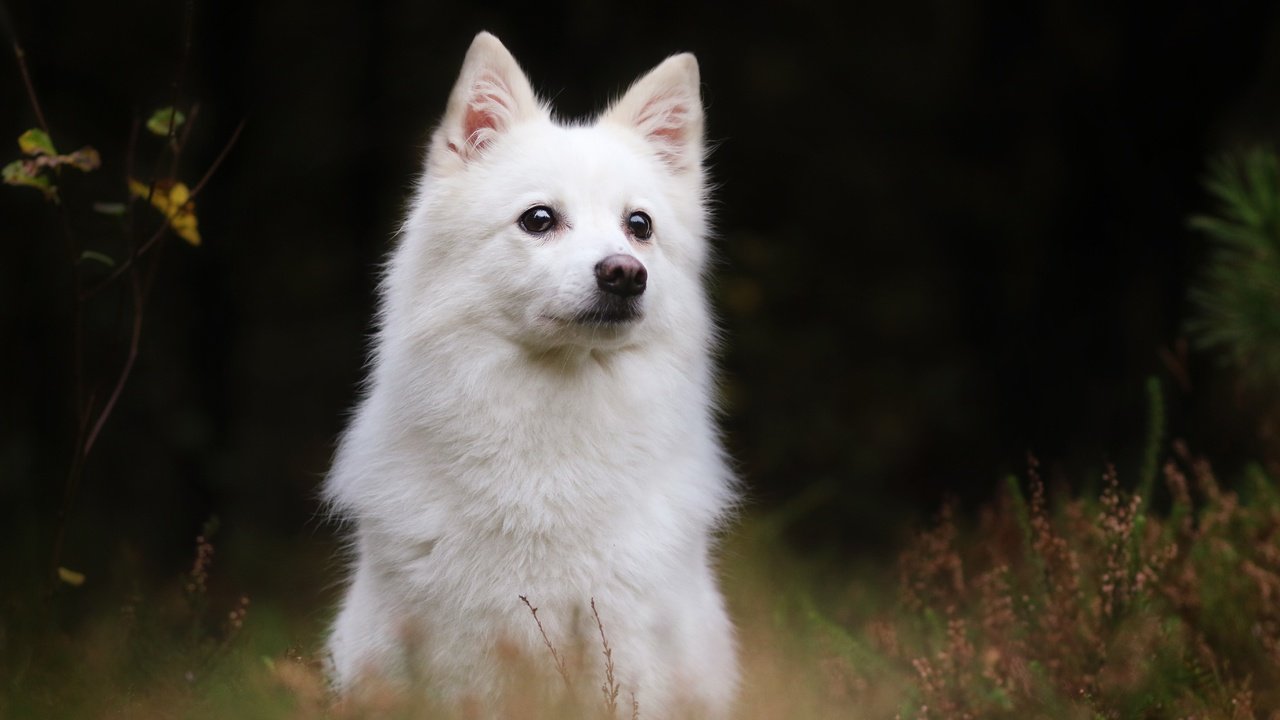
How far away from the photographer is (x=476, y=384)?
3525 millimetres

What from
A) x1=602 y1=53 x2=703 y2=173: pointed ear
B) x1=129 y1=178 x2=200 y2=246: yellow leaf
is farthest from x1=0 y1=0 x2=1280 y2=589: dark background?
x1=602 y1=53 x2=703 y2=173: pointed ear

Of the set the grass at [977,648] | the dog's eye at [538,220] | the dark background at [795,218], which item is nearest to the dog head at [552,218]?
the dog's eye at [538,220]

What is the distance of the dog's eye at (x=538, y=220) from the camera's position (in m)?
3.58

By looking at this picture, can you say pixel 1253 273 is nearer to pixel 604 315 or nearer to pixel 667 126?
pixel 667 126

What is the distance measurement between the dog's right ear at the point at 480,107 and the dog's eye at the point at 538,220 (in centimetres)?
36

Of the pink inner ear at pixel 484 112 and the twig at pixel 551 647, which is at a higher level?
the pink inner ear at pixel 484 112

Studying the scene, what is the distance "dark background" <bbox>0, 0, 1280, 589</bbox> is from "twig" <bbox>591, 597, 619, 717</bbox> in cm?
350

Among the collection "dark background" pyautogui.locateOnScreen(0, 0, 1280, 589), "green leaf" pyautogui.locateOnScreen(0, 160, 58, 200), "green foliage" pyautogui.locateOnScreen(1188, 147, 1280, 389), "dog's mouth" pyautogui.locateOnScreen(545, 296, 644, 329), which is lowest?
"dark background" pyautogui.locateOnScreen(0, 0, 1280, 589)

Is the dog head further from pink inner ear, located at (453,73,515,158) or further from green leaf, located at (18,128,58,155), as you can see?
green leaf, located at (18,128,58,155)

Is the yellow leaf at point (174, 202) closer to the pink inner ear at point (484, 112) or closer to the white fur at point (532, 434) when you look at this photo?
the white fur at point (532, 434)

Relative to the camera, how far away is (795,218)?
9.41 meters

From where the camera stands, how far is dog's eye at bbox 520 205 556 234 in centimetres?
358

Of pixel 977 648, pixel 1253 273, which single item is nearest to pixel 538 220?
pixel 977 648

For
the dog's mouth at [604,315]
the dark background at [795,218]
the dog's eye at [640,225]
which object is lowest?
the dark background at [795,218]
